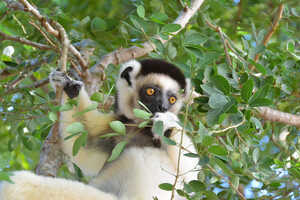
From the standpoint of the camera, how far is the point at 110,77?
4.57 m

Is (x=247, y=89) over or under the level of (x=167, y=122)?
over

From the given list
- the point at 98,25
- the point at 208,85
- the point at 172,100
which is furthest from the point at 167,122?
the point at 98,25

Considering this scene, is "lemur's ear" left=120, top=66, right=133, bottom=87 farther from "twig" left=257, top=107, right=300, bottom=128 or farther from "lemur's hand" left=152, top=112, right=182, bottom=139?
"twig" left=257, top=107, right=300, bottom=128

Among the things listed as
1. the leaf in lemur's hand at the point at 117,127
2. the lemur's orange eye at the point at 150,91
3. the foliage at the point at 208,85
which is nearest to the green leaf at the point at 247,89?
the foliage at the point at 208,85

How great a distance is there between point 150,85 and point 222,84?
1459mm

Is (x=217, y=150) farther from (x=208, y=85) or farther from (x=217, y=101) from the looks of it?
(x=208, y=85)

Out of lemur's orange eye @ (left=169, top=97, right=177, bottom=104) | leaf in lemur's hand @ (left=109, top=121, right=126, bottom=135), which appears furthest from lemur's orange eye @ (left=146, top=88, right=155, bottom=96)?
leaf in lemur's hand @ (left=109, top=121, right=126, bottom=135)

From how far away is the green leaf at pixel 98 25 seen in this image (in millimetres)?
4117

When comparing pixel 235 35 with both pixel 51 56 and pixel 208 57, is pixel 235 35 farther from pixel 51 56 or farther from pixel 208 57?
pixel 51 56

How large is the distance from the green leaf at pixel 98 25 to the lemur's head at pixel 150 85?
55 centimetres

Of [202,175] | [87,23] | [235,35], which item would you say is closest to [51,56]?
[87,23]

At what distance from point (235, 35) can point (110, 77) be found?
2.57 metres

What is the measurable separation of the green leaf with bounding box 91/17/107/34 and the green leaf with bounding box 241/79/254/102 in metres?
1.91

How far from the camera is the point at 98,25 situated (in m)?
4.13
